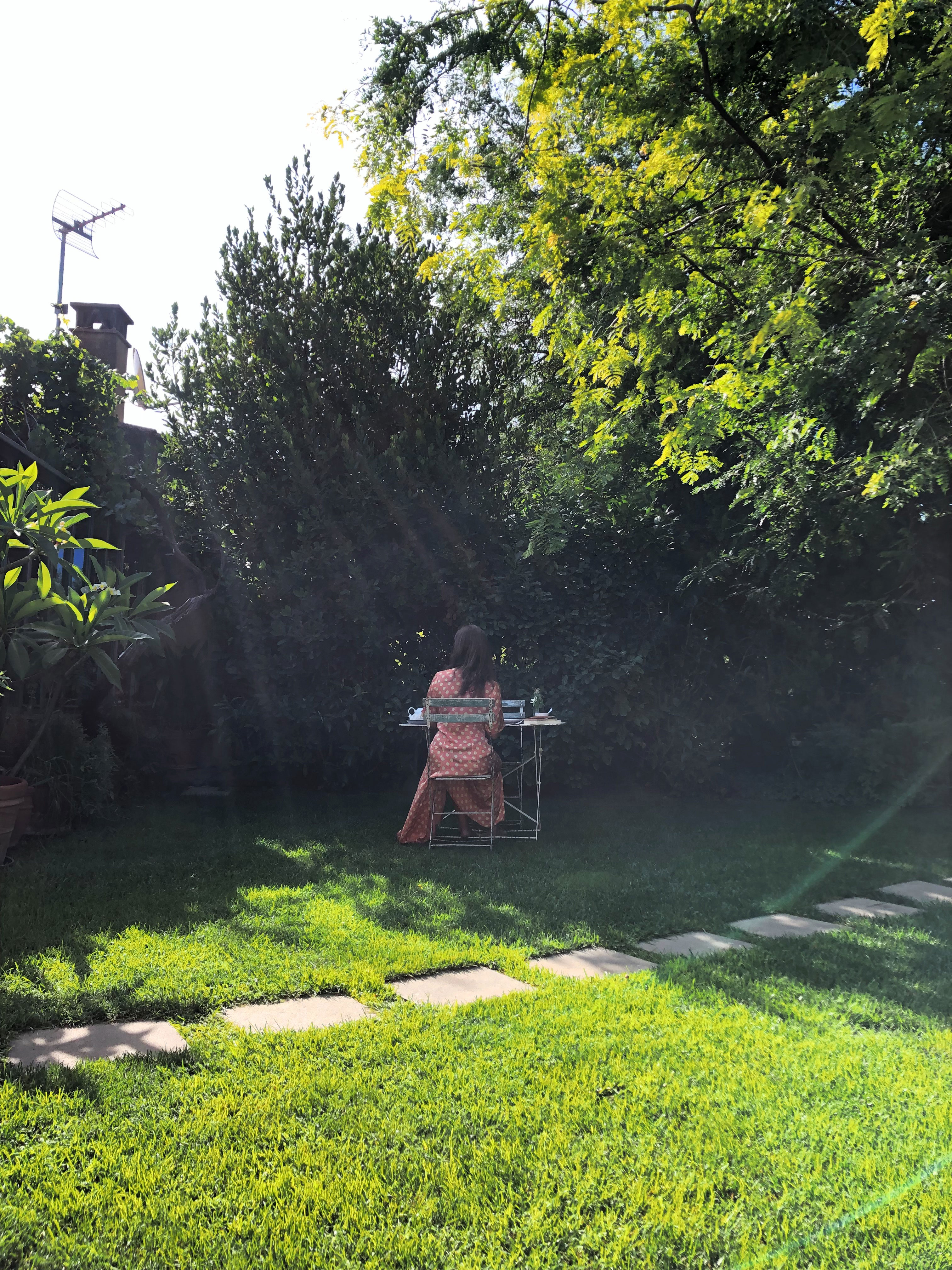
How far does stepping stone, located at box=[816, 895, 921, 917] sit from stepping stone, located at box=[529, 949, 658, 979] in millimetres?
1479

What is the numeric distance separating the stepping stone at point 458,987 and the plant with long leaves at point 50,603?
278 cm

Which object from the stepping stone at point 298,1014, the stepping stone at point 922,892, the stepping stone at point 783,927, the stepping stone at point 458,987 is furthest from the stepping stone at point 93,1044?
the stepping stone at point 922,892

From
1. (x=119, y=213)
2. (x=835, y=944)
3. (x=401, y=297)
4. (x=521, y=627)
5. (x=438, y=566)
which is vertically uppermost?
(x=119, y=213)

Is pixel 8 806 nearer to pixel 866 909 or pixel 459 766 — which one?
pixel 459 766

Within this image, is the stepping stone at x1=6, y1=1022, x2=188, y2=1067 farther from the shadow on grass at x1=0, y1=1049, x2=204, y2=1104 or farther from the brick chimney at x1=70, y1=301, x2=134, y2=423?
the brick chimney at x1=70, y1=301, x2=134, y2=423

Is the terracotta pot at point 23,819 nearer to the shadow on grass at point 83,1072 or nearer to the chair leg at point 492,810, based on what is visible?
the chair leg at point 492,810

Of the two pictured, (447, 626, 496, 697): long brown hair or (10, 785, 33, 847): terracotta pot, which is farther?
(447, 626, 496, 697): long brown hair

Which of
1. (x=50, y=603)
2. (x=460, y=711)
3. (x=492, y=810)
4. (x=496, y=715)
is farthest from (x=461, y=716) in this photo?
(x=50, y=603)

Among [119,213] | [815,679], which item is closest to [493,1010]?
[815,679]

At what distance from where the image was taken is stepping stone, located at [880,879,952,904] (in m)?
4.70

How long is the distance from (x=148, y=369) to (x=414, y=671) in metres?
3.96

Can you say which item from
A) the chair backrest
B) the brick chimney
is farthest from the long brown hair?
the brick chimney

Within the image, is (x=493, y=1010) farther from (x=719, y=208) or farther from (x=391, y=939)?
(x=719, y=208)

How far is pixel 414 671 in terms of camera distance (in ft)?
26.0
